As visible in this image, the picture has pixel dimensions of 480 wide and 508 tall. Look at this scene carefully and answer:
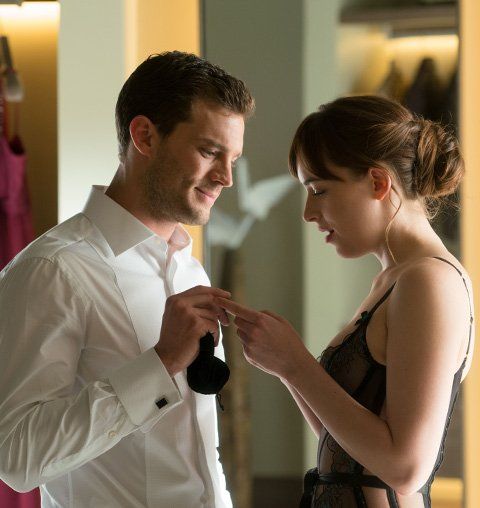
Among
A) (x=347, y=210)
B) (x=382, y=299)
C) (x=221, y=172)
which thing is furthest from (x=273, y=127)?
(x=382, y=299)

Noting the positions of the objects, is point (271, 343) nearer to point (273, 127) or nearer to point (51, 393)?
point (51, 393)

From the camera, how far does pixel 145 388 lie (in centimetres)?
144

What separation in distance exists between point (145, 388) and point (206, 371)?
129 millimetres

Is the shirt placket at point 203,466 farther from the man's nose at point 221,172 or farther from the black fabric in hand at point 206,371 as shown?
the man's nose at point 221,172

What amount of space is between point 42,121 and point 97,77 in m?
0.53

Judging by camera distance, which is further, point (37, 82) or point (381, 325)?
point (37, 82)

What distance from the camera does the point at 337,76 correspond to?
292 centimetres

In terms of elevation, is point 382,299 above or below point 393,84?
below

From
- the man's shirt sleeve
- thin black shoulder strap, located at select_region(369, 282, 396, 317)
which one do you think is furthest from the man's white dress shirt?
thin black shoulder strap, located at select_region(369, 282, 396, 317)

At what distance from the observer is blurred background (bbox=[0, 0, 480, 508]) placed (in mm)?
2869

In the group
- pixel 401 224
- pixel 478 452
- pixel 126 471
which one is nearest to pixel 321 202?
pixel 401 224

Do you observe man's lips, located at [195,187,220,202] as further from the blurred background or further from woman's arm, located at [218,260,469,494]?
the blurred background

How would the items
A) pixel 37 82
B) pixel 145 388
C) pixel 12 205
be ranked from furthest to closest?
pixel 37 82 → pixel 12 205 → pixel 145 388

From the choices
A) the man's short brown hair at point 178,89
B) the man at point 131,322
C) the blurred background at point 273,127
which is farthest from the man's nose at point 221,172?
the blurred background at point 273,127
